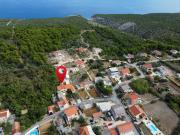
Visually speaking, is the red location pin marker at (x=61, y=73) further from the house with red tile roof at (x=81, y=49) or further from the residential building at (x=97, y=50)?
the residential building at (x=97, y=50)

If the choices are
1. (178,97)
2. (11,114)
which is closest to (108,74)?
(178,97)

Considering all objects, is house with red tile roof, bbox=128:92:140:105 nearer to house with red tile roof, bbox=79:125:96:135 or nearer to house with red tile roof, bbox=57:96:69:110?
house with red tile roof, bbox=79:125:96:135

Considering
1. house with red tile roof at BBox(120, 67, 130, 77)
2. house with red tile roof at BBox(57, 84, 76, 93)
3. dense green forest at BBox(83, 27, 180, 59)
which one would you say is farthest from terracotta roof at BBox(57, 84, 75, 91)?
dense green forest at BBox(83, 27, 180, 59)

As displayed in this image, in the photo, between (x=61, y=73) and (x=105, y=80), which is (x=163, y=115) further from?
(x=61, y=73)

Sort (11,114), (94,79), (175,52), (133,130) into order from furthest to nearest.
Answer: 1. (175,52)
2. (94,79)
3. (11,114)
4. (133,130)

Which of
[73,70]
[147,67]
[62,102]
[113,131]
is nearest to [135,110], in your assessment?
[113,131]

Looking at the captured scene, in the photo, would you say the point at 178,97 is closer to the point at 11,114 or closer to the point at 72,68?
the point at 72,68

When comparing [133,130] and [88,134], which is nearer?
[88,134]
